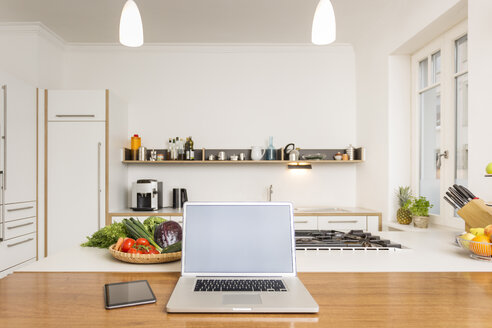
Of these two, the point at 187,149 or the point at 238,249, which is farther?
the point at 187,149

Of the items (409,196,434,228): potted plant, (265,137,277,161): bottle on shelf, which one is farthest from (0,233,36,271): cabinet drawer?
(409,196,434,228): potted plant

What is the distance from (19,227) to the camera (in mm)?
3256

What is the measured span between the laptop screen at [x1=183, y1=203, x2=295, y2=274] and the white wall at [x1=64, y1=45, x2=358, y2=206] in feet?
10.0

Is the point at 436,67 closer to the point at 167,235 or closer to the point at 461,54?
the point at 461,54

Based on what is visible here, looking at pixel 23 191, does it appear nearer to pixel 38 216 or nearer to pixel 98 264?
pixel 38 216

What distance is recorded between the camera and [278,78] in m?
4.31

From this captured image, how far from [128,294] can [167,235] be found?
0.46 metres

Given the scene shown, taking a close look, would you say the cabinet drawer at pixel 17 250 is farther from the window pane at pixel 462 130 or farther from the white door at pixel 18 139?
the window pane at pixel 462 130

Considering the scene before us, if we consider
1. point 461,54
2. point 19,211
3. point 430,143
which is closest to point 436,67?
point 461,54

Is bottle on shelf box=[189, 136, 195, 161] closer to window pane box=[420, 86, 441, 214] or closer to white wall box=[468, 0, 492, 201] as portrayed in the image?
window pane box=[420, 86, 441, 214]

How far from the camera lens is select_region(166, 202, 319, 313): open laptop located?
1.08 metres

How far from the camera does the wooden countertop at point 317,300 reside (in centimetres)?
87

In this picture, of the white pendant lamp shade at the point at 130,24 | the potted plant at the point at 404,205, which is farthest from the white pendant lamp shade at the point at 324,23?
the potted plant at the point at 404,205

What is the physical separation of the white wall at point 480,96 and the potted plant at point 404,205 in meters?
0.99
